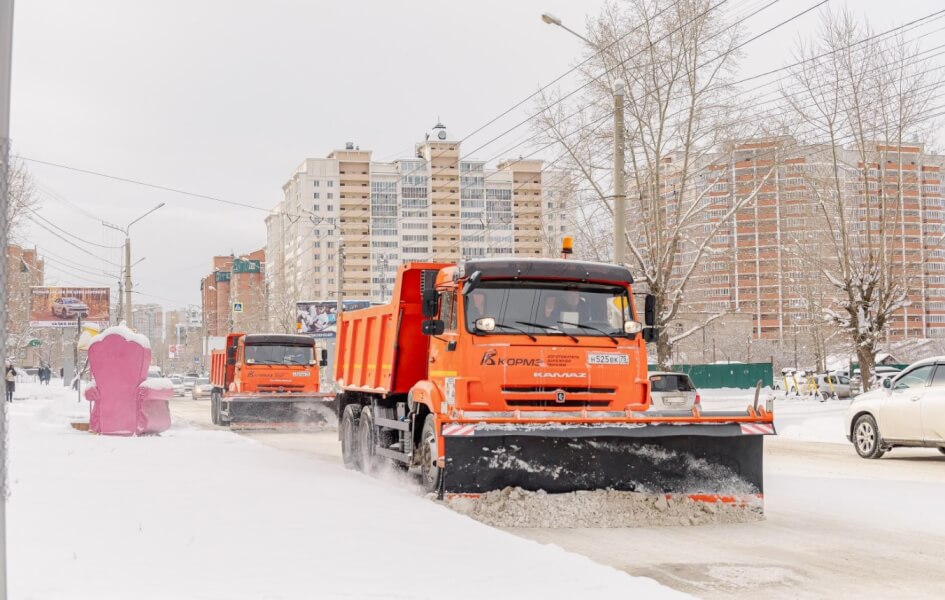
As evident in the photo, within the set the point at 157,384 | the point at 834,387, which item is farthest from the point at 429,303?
the point at 834,387

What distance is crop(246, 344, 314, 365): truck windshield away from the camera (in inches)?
1100

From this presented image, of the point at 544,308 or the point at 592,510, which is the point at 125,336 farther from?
the point at 592,510

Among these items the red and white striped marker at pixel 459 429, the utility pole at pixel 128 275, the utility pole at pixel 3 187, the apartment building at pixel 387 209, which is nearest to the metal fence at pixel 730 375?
the utility pole at pixel 128 275

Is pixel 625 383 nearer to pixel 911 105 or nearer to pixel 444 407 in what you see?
pixel 444 407

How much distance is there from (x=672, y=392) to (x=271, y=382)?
10844 mm

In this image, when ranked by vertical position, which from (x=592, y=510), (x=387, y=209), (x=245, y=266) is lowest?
(x=592, y=510)

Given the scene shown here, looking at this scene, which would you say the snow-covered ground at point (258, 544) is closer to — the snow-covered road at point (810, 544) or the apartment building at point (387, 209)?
the snow-covered road at point (810, 544)

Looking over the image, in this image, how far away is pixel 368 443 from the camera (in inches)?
598

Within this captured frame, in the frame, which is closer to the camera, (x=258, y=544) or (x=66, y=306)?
(x=258, y=544)

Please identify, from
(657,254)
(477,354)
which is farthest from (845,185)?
(477,354)

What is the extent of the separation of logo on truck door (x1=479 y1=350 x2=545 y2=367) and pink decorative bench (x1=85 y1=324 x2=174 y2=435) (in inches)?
505

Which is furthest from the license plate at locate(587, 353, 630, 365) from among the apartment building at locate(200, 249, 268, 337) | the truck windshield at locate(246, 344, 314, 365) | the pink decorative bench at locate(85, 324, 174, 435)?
the apartment building at locate(200, 249, 268, 337)

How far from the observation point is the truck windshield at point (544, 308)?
11.6m

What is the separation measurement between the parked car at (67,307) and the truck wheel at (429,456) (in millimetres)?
69949
